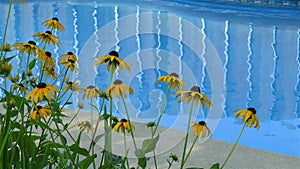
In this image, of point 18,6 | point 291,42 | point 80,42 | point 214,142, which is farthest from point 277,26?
point 214,142

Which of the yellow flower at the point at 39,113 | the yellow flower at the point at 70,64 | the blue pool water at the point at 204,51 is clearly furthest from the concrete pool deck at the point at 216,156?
the yellow flower at the point at 39,113

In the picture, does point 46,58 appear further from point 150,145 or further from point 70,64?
point 150,145

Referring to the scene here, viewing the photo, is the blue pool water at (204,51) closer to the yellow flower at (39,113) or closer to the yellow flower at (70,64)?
the yellow flower at (70,64)

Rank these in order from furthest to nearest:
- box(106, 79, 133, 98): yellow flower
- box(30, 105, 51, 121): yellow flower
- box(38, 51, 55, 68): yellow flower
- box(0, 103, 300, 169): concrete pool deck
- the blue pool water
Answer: the blue pool water
box(0, 103, 300, 169): concrete pool deck
box(38, 51, 55, 68): yellow flower
box(30, 105, 51, 121): yellow flower
box(106, 79, 133, 98): yellow flower

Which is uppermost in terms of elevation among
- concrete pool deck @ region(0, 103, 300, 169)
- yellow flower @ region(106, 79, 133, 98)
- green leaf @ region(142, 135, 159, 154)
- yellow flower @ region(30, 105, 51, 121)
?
yellow flower @ region(106, 79, 133, 98)

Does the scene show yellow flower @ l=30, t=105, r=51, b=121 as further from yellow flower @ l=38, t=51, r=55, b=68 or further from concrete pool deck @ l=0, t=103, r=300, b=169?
concrete pool deck @ l=0, t=103, r=300, b=169

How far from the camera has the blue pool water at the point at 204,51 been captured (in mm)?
5262

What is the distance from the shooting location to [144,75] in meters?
6.80

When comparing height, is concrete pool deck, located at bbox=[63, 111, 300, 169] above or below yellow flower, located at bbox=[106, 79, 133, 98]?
below

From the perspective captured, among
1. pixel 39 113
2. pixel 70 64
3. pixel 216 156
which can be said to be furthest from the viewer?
pixel 216 156

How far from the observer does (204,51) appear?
7.38m

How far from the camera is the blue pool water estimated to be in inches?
207

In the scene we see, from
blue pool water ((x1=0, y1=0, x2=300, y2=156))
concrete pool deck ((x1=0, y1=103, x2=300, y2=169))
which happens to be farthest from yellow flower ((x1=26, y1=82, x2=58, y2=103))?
blue pool water ((x1=0, y1=0, x2=300, y2=156))

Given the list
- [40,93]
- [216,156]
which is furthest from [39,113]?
[216,156]
